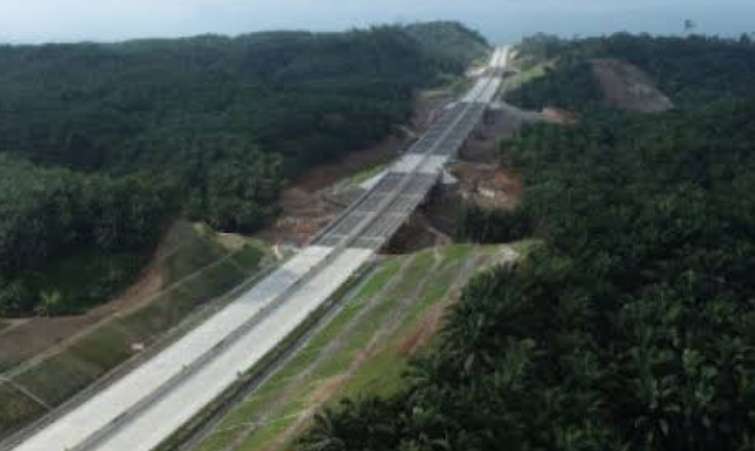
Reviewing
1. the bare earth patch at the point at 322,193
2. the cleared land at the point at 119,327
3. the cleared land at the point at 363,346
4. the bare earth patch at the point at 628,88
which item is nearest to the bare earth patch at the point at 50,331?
the cleared land at the point at 119,327

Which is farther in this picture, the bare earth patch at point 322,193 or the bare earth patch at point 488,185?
the bare earth patch at point 488,185

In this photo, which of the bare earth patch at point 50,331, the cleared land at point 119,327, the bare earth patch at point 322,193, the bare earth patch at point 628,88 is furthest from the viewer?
the bare earth patch at point 628,88

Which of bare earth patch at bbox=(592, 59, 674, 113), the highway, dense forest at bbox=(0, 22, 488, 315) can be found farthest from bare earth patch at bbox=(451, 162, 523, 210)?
bare earth patch at bbox=(592, 59, 674, 113)

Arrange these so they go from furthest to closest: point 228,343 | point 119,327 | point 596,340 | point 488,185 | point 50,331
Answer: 1. point 488,185
2. point 119,327
3. point 228,343
4. point 50,331
5. point 596,340

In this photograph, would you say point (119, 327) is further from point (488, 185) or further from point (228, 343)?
point (488, 185)

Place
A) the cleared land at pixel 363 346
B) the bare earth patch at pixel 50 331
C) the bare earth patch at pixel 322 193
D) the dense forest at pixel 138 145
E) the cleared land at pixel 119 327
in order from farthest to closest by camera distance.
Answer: the bare earth patch at pixel 322 193 → the dense forest at pixel 138 145 → the bare earth patch at pixel 50 331 → the cleared land at pixel 119 327 → the cleared land at pixel 363 346

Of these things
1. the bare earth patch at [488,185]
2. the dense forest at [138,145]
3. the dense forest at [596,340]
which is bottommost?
the bare earth patch at [488,185]

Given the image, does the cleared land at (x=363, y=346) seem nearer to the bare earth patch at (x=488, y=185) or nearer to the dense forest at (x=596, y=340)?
the dense forest at (x=596, y=340)

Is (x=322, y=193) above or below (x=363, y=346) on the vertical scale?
below

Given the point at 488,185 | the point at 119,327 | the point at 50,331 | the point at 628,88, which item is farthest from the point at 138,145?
the point at 628,88
